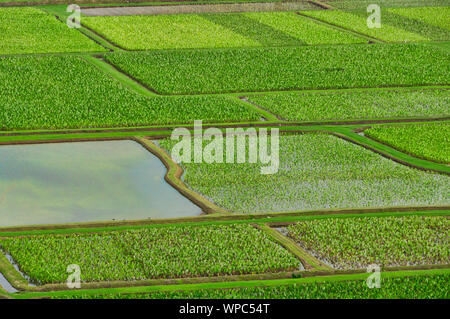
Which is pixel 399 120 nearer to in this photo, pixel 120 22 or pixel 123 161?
pixel 123 161

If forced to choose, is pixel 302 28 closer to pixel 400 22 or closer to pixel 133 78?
pixel 400 22

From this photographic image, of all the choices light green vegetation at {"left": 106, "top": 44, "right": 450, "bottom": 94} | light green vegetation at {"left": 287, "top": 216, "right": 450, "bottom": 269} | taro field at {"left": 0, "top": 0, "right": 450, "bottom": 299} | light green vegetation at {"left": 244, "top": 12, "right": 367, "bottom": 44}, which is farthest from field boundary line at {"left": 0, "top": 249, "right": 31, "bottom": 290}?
light green vegetation at {"left": 244, "top": 12, "right": 367, "bottom": 44}

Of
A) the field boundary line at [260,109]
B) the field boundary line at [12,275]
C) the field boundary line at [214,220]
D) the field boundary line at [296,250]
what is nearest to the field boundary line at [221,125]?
the field boundary line at [260,109]

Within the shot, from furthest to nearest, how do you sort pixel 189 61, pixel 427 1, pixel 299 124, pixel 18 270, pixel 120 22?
pixel 427 1 → pixel 120 22 → pixel 189 61 → pixel 299 124 → pixel 18 270

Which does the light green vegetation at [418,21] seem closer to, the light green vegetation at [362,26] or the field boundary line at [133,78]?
the light green vegetation at [362,26]

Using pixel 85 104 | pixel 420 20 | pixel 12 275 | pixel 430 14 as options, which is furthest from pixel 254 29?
pixel 12 275
